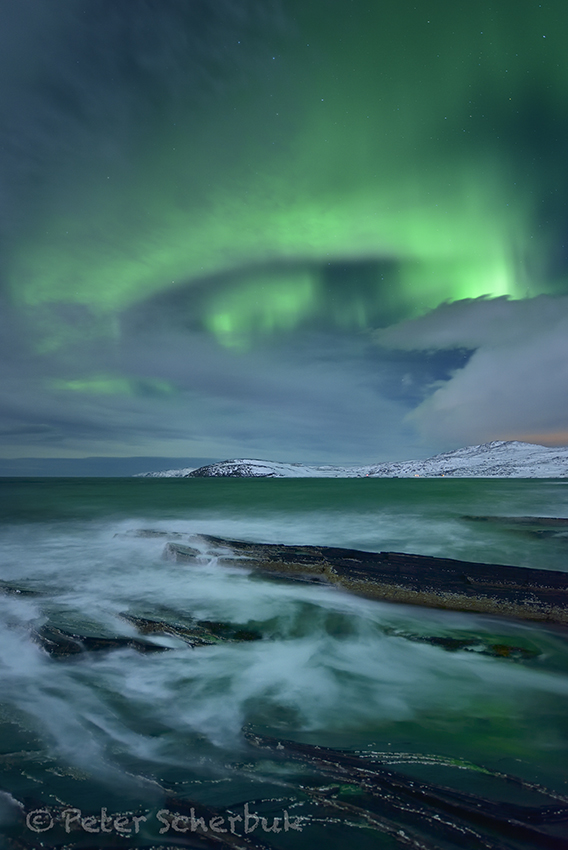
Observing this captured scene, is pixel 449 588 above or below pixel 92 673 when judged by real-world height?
above

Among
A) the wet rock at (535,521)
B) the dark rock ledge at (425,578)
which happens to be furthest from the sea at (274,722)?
the wet rock at (535,521)

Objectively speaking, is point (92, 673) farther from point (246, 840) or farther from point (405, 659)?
point (405, 659)

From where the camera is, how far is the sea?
3213 millimetres

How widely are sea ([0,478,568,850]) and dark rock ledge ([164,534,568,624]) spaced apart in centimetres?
30

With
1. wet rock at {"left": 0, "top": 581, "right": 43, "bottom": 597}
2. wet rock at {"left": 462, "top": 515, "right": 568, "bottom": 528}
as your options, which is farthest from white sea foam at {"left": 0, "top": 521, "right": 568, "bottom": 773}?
wet rock at {"left": 462, "top": 515, "right": 568, "bottom": 528}

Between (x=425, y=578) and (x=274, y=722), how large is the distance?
5.51 m

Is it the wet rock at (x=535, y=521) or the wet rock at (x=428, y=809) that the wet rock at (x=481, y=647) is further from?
the wet rock at (x=535, y=521)

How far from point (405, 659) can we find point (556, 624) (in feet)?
10.7

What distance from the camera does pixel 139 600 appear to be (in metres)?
Answer: 9.62

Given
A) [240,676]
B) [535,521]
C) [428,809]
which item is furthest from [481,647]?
[535,521]

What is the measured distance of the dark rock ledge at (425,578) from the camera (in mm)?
8125

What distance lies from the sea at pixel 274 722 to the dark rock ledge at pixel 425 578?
30 cm

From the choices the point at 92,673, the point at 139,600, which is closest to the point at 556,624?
the point at 92,673

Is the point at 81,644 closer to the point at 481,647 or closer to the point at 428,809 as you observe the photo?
the point at 428,809
